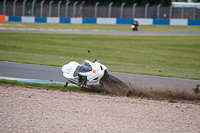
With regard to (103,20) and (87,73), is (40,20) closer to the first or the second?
(103,20)

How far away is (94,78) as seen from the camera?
9.35 meters

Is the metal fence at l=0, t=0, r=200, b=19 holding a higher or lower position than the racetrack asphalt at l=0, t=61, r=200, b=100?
higher

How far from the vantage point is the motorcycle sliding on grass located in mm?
9328

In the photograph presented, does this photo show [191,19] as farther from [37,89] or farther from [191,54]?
[37,89]

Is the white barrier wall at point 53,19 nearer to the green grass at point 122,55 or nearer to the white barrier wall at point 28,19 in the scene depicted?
the white barrier wall at point 28,19

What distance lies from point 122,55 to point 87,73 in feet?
33.3

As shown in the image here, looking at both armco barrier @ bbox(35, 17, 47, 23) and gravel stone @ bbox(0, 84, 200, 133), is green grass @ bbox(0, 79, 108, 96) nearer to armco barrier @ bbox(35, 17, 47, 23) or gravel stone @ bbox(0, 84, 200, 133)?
gravel stone @ bbox(0, 84, 200, 133)

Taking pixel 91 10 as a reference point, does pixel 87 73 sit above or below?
below

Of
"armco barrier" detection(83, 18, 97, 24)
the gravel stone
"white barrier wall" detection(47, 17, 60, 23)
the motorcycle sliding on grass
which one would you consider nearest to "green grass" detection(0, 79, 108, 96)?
the motorcycle sliding on grass

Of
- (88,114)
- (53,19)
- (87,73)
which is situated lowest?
(88,114)

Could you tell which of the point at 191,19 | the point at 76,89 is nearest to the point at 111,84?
the point at 76,89

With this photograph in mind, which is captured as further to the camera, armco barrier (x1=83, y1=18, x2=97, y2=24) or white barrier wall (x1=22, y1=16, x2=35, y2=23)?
white barrier wall (x1=22, y1=16, x2=35, y2=23)

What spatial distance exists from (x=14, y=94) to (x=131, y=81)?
3.80m

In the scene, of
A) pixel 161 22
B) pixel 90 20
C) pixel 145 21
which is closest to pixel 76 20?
pixel 90 20
